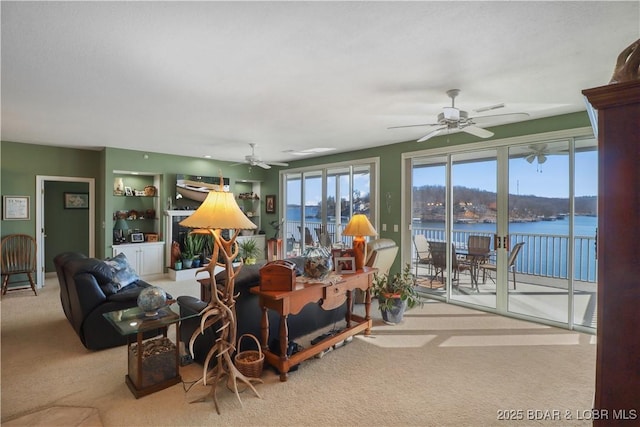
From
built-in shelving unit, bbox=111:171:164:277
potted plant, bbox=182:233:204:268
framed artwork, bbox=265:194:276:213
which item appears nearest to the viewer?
built-in shelving unit, bbox=111:171:164:277

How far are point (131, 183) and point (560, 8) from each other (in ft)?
23.8

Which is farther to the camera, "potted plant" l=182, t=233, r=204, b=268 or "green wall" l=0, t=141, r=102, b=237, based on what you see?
"potted plant" l=182, t=233, r=204, b=268

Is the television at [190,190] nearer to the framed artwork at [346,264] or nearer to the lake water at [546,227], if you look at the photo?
the framed artwork at [346,264]

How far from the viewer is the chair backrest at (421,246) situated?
18.1 ft

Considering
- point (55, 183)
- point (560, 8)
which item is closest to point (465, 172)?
point (560, 8)

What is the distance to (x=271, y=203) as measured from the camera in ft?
26.3

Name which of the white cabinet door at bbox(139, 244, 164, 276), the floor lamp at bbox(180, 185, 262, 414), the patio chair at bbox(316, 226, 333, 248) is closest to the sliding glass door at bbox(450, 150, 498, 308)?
the patio chair at bbox(316, 226, 333, 248)

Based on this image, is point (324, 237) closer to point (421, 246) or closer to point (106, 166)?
point (421, 246)

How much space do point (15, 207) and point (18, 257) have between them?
0.86m

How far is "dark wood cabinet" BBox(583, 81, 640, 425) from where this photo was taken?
749mm

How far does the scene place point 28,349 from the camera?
3174 mm

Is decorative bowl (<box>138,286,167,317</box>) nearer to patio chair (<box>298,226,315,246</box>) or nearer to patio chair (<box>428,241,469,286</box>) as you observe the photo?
patio chair (<box>428,241,469,286</box>)

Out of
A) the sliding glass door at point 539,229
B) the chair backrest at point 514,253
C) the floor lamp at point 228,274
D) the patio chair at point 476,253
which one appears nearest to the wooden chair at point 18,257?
the floor lamp at point 228,274

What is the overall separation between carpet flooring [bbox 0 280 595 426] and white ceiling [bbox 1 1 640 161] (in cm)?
253
